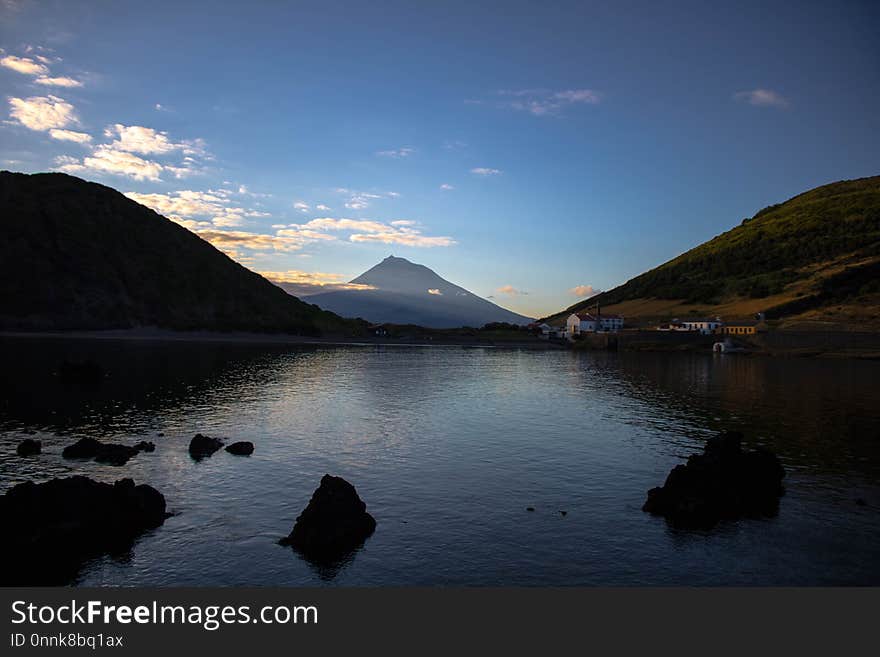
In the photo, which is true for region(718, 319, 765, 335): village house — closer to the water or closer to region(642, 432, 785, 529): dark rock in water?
the water

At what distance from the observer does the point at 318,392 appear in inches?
2906

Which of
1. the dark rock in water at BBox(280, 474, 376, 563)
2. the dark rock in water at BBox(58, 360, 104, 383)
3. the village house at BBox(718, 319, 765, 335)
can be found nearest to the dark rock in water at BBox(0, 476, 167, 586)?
the dark rock in water at BBox(280, 474, 376, 563)

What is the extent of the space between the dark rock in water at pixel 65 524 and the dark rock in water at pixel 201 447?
12538 mm

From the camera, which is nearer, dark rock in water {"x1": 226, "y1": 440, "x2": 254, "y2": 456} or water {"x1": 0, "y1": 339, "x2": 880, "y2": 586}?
water {"x1": 0, "y1": 339, "x2": 880, "y2": 586}

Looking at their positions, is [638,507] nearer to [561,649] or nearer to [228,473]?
[561,649]

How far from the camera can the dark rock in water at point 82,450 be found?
36469mm

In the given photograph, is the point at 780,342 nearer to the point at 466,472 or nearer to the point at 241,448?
the point at 466,472

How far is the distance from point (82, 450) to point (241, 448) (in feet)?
32.7

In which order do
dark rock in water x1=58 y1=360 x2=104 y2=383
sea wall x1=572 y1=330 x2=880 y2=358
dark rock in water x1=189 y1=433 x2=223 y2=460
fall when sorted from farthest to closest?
sea wall x1=572 y1=330 x2=880 y2=358 → dark rock in water x1=58 y1=360 x2=104 y2=383 → dark rock in water x1=189 y1=433 x2=223 y2=460

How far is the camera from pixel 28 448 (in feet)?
121

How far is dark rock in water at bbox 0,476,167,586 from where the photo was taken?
21.3 metres

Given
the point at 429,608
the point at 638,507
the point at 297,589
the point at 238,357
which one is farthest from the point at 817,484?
the point at 238,357

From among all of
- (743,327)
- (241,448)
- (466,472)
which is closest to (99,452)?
(241,448)

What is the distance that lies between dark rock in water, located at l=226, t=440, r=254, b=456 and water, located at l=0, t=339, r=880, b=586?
715 mm
